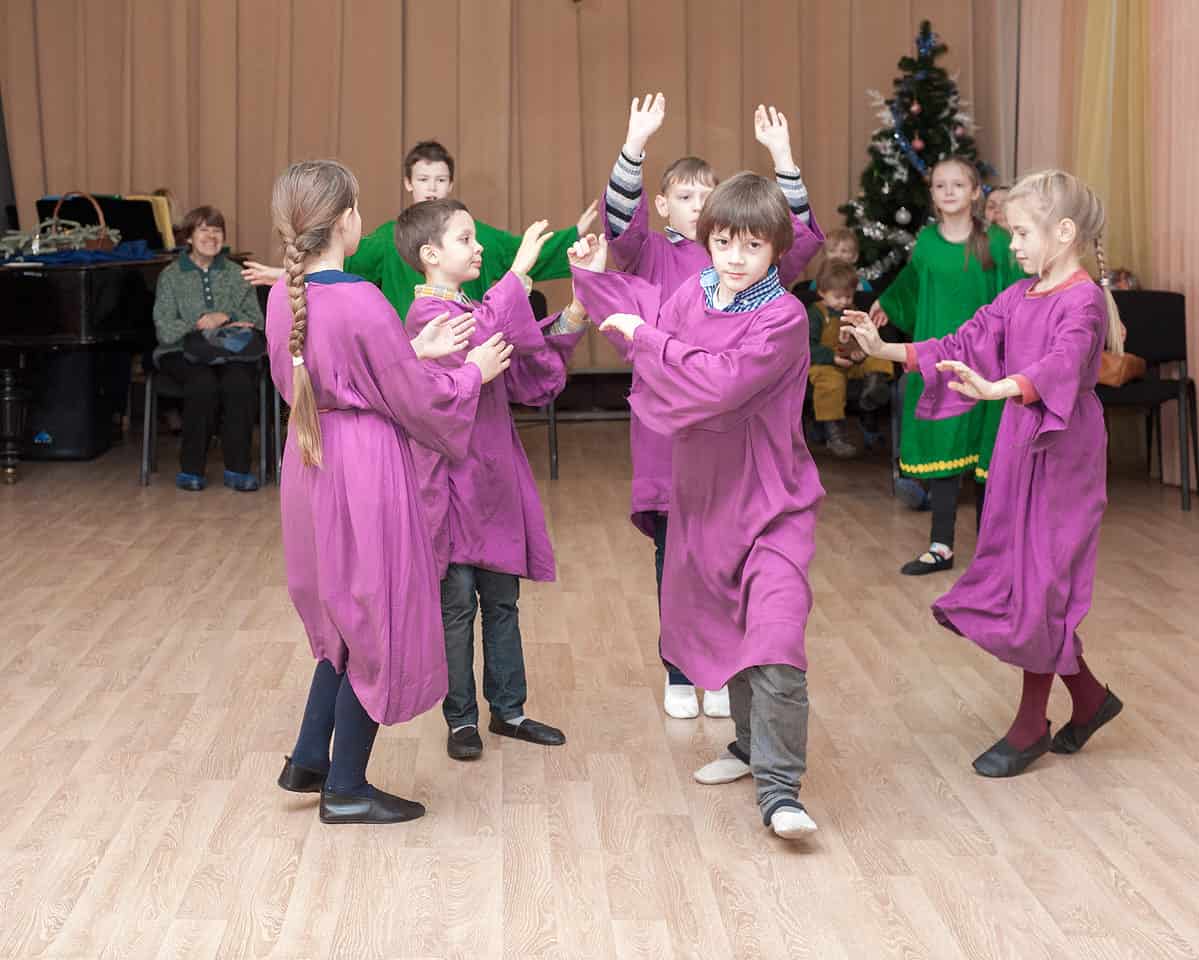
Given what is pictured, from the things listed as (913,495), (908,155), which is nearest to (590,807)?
(913,495)

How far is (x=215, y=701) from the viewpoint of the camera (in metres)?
3.92

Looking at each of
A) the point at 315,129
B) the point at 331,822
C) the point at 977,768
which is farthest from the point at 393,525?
the point at 315,129

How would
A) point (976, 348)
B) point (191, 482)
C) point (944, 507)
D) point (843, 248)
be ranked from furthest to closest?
1. point (843, 248)
2. point (191, 482)
3. point (944, 507)
4. point (976, 348)

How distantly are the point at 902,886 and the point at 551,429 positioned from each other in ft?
15.2

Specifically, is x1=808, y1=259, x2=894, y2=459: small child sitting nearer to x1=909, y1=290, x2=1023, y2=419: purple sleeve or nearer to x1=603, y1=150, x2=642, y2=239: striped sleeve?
x1=909, y1=290, x2=1023, y2=419: purple sleeve

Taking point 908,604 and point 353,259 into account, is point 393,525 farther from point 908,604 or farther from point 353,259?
point 908,604

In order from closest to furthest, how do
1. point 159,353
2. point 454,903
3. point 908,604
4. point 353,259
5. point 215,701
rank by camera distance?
point 454,903 → point 215,701 → point 353,259 → point 908,604 → point 159,353

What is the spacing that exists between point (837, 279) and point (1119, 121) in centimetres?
145

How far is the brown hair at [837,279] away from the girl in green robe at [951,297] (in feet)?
5.46

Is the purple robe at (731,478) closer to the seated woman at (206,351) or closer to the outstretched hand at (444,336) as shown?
the outstretched hand at (444,336)

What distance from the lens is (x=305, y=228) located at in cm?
290

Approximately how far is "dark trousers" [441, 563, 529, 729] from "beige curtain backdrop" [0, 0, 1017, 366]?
593 centimetres

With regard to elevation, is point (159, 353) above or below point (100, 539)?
above

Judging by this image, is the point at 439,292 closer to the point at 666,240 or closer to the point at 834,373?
the point at 666,240
